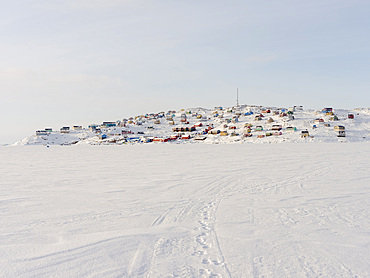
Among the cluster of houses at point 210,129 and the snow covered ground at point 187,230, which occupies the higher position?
the snow covered ground at point 187,230

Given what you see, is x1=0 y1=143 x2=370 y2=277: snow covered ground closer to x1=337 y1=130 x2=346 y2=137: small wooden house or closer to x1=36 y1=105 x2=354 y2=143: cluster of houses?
x1=337 y1=130 x2=346 y2=137: small wooden house

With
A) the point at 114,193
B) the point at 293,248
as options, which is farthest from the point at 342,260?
the point at 114,193

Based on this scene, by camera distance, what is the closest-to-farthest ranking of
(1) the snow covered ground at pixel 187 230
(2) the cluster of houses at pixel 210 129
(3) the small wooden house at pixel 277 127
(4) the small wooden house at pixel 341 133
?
(1) the snow covered ground at pixel 187 230 → (4) the small wooden house at pixel 341 133 → (2) the cluster of houses at pixel 210 129 → (3) the small wooden house at pixel 277 127

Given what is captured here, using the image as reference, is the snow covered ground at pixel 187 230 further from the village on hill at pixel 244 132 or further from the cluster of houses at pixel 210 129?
the cluster of houses at pixel 210 129

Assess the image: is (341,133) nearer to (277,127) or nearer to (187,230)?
(277,127)

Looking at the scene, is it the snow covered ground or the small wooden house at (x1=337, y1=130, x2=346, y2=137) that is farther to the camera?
the small wooden house at (x1=337, y1=130, x2=346, y2=137)


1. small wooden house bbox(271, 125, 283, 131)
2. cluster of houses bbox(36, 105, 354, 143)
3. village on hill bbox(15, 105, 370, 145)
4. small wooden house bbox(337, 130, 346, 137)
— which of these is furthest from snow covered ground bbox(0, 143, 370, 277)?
small wooden house bbox(271, 125, 283, 131)

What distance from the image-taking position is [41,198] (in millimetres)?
10125

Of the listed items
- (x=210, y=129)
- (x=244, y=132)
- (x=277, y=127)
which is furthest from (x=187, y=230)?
(x=210, y=129)

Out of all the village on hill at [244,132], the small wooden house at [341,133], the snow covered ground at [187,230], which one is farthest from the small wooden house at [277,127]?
the snow covered ground at [187,230]

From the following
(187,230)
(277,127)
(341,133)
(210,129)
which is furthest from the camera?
(210,129)

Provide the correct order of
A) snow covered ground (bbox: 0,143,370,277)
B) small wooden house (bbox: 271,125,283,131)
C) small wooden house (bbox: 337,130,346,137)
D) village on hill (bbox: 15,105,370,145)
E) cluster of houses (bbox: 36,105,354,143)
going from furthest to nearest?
small wooden house (bbox: 271,125,283,131)
cluster of houses (bbox: 36,105,354,143)
village on hill (bbox: 15,105,370,145)
small wooden house (bbox: 337,130,346,137)
snow covered ground (bbox: 0,143,370,277)

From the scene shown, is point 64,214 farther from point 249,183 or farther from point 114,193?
point 249,183

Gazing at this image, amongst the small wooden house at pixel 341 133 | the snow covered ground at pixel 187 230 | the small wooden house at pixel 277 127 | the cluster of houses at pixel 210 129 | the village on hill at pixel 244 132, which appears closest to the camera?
the snow covered ground at pixel 187 230
